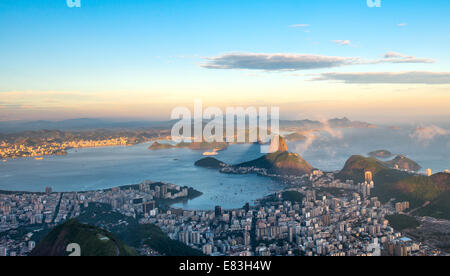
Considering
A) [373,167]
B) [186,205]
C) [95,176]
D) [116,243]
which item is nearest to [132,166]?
[95,176]

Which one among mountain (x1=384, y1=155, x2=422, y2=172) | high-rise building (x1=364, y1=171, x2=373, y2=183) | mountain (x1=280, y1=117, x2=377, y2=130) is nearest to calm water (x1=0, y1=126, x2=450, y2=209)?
mountain (x1=384, y1=155, x2=422, y2=172)

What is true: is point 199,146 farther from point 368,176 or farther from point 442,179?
point 442,179

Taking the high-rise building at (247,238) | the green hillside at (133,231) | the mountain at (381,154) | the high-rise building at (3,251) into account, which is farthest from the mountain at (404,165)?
the high-rise building at (3,251)

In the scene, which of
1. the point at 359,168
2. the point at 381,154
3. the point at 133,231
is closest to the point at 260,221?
the point at 133,231

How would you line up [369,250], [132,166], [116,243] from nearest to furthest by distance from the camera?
[116,243], [369,250], [132,166]
